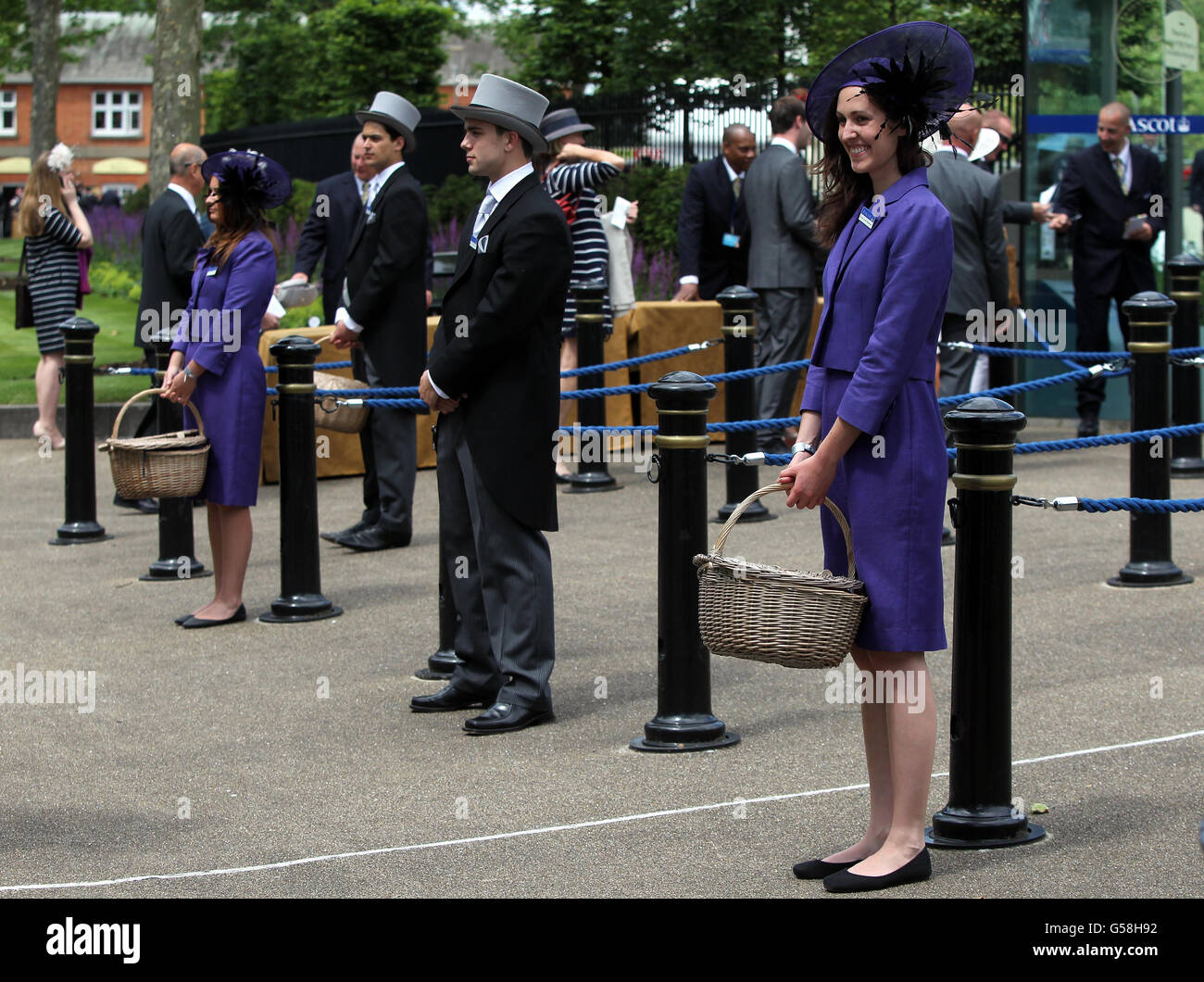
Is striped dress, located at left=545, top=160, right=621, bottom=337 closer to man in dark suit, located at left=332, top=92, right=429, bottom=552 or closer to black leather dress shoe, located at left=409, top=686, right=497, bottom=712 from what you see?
man in dark suit, located at left=332, top=92, right=429, bottom=552

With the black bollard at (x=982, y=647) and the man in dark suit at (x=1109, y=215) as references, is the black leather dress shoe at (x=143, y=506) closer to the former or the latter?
the man in dark suit at (x=1109, y=215)

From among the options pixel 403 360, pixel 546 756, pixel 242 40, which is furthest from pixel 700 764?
pixel 242 40

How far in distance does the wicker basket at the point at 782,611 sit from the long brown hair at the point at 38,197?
9074 mm

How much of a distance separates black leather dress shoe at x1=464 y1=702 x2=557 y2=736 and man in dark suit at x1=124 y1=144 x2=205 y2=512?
16.8ft

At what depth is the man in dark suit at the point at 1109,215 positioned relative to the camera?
12484 millimetres

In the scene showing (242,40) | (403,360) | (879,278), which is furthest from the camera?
(242,40)

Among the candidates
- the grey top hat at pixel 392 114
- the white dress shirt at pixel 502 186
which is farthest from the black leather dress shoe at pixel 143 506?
the white dress shirt at pixel 502 186

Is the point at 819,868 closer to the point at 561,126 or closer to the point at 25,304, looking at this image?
the point at 561,126

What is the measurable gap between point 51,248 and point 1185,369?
7.57 metres

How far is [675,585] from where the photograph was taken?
5961 millimetres

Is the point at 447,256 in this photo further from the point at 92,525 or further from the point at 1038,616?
the point at 1038,616

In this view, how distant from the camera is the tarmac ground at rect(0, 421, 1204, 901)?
4.75 m

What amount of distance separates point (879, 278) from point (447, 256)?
36.4 feet

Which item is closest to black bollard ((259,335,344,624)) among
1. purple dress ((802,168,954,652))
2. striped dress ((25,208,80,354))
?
purple dress ((802,168,954,652))
